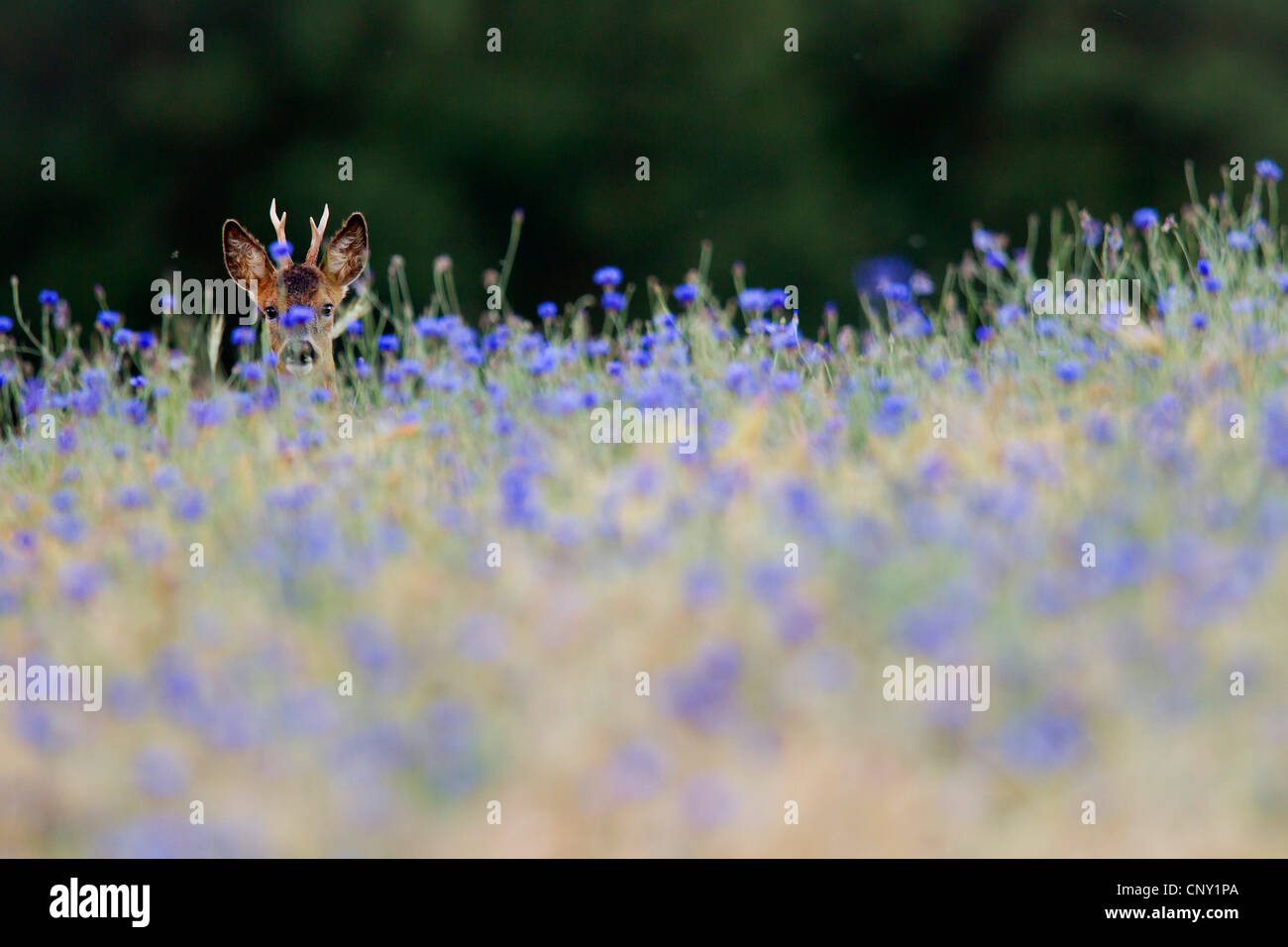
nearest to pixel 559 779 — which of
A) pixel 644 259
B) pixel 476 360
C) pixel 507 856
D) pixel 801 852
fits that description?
pixel 507 856

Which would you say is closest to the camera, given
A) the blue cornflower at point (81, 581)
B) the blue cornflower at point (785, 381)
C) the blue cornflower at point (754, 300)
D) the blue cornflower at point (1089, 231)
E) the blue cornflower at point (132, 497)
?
the blue cornflower at point (81, 581)

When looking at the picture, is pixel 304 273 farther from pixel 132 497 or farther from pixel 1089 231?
pixel 1089 231

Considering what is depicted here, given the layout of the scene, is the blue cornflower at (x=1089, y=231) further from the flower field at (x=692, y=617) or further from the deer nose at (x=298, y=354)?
the deer nose at (x=298, y=354)

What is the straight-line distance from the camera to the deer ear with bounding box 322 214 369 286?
6.63m

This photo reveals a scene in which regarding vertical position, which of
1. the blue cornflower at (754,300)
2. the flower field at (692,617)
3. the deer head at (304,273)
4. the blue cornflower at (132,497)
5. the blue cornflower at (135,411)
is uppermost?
the deer head at (304,273)

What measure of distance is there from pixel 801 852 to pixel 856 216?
944cm

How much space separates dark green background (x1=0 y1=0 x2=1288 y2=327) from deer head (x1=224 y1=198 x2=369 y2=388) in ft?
14.8

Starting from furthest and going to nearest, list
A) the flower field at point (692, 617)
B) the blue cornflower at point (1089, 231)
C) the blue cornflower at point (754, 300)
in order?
the blue cornflower at point (1089, 231) → the blue cornflower at point (754, 300) → the flower field at point (692, 617)

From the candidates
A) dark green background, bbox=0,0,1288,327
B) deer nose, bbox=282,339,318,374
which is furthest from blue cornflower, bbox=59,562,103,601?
dark green background, bbox=0,0,1288,327

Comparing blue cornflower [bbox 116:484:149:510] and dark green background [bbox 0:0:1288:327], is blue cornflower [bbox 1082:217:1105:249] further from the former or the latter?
dark green background [bbox 0:0:1288:327]

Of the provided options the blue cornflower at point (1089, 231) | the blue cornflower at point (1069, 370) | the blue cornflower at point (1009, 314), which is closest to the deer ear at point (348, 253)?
the blue cornflower at point (1009, 314)

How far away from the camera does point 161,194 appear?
459 inches

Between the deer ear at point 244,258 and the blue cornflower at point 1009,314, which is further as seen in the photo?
the deer ear at point 244,258

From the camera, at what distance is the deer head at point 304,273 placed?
6477mm
